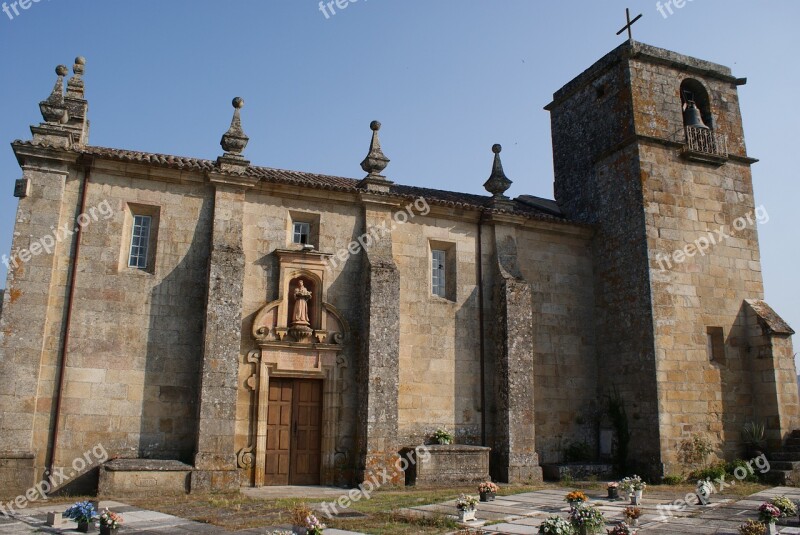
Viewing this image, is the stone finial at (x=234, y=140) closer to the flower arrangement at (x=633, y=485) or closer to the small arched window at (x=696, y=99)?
the flower arrangement at (x=633, y=485)

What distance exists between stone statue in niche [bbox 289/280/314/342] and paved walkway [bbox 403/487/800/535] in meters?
5.06

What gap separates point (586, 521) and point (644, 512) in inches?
140

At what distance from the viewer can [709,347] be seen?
693 inches

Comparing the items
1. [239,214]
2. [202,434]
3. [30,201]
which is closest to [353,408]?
[202,434]

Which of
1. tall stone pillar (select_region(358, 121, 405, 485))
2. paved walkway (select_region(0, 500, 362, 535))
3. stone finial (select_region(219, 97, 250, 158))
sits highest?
stone finial (select_region(219, 97, 250, 158))

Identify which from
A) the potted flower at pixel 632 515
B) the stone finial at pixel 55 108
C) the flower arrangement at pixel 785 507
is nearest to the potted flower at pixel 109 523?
the potted flower at pixel 632 515

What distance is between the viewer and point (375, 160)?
17.1 metres

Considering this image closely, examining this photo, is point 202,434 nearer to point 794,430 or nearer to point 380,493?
point 380,493

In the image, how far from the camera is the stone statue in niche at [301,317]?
50.1 feet

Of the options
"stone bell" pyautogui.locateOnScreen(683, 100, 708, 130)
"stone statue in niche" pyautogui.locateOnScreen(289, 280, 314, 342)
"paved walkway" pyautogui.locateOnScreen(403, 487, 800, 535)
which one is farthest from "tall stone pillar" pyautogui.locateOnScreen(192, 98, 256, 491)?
"stone bell" pyautogui.locateOnScreen(683, 100, 708, 130)

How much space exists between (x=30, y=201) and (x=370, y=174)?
7669 mm

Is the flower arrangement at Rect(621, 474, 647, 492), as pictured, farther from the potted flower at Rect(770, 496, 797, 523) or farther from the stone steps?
the stone steps

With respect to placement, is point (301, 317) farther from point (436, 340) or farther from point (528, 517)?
point (528, 517)

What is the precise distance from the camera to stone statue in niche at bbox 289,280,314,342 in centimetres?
1527
